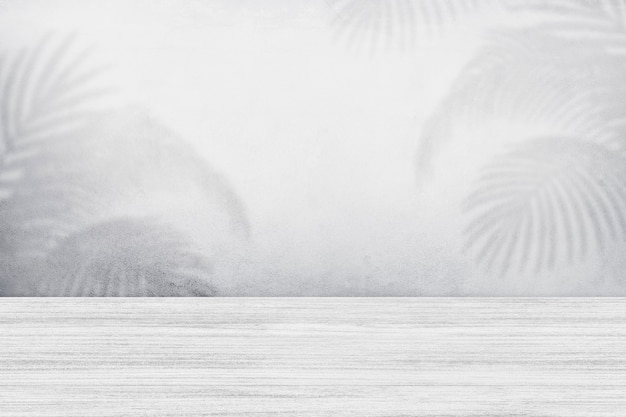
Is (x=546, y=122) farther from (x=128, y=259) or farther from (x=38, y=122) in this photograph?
(x=38, y=122)

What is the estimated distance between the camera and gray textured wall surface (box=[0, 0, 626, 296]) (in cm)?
237

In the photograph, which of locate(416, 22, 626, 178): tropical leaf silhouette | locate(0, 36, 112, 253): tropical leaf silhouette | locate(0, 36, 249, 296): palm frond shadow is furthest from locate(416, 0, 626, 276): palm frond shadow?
locate(0, 36, 112, 253): tropical leaf silhouette

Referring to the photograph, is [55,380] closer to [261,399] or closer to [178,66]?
[261,399]

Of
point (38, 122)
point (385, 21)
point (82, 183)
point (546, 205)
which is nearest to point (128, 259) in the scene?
point (82, 183)

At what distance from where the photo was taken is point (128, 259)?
2.39m

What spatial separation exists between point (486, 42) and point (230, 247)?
1100 millimetres

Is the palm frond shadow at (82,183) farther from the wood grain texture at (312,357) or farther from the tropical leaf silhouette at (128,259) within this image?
the wood grain texture at (312,357)

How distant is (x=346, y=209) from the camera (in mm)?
2381

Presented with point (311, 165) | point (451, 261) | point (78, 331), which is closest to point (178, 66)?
point (311, 165)

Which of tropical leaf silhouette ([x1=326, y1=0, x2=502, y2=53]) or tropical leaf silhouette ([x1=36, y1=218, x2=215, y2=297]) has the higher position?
tropical leaf silhouette ([x1=326, y1=0, x2=502, y2=53])

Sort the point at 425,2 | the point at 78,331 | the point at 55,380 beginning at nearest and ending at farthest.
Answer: the point at 55,380, the point at 78,331, the point at 425,2

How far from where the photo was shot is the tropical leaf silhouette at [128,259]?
7.80 feet

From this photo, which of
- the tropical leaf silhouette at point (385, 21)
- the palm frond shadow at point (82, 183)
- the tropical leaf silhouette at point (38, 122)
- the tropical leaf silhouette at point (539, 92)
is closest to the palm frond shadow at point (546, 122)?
the tropical leaf silhouette at point (539, 92)

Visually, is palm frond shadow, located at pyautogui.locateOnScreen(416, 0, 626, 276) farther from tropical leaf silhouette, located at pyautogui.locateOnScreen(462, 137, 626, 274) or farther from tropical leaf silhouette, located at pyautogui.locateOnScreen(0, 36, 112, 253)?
tropical leaf silhouette, located at pyautogui.locateOnScreen(0, 36, 112, 253)
